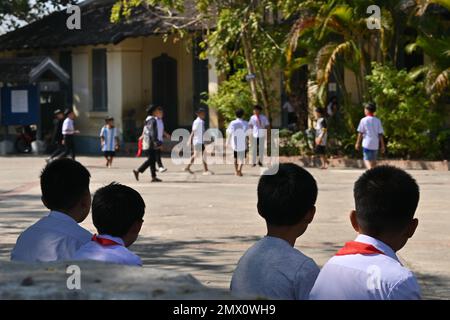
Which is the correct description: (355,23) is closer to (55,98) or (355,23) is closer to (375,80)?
(375,80)

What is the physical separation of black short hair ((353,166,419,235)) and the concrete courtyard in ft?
16.5

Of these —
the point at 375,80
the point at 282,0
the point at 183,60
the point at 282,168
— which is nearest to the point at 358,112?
the point at 375,80

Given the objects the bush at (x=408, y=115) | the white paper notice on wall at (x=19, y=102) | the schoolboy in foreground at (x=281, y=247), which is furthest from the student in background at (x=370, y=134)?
the schoolboy in foreground at (x=281, y=247)

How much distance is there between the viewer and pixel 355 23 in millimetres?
23656

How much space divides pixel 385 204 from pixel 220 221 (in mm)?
10538

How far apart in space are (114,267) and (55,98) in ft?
103

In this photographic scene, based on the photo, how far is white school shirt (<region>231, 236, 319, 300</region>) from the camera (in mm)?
4121

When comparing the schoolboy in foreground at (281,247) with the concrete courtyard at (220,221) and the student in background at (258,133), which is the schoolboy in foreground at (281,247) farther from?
the student in background at (258,133)

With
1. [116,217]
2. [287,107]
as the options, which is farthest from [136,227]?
[287,107]

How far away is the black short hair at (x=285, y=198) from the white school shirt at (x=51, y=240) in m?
1.22

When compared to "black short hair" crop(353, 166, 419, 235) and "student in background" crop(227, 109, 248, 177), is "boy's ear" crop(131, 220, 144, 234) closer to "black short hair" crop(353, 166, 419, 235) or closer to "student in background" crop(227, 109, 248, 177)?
"black short hair" crop(353, 166, 419, 235)

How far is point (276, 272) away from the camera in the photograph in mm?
4168
